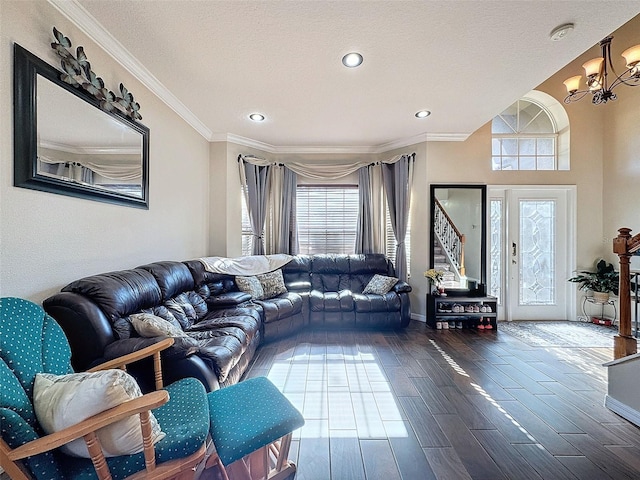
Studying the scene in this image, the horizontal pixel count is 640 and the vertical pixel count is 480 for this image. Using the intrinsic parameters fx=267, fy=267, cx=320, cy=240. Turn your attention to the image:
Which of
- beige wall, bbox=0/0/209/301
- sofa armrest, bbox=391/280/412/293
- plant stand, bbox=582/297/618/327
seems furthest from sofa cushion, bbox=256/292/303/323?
plant stand, bbox=582/297/618/327

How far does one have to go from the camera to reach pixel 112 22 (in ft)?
6.23

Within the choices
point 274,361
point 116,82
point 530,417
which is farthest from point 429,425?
point 116,82

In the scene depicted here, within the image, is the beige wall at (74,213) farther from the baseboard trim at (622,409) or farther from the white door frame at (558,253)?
the white door frame at (558,253)

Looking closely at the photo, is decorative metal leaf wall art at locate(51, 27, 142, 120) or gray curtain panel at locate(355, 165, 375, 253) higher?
decorative metal leaf wall art at locate(51, 27, 142, 120)

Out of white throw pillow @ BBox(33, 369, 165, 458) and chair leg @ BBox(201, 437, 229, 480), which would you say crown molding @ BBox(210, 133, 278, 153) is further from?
chair leg @ BBox(201, 437, 229, 480)

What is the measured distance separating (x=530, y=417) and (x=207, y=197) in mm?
4370

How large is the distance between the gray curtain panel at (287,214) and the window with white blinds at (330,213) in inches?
7.5

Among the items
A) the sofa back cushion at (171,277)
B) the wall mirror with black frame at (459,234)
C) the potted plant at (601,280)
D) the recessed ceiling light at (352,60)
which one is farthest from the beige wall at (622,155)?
the sofa back cushion at (171,277)

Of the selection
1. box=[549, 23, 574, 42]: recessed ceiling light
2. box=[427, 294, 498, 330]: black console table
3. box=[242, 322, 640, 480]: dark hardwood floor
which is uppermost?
box=[549, 23, 574, 42]: recessed ceiling light

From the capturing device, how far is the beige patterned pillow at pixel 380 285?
154 inches

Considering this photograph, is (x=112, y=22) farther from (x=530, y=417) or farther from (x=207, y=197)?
(x=530, y=417)

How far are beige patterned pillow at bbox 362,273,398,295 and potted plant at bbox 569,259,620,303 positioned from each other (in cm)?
273

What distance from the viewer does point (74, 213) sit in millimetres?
1845

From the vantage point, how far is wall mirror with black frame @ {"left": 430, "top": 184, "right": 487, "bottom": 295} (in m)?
4.08
